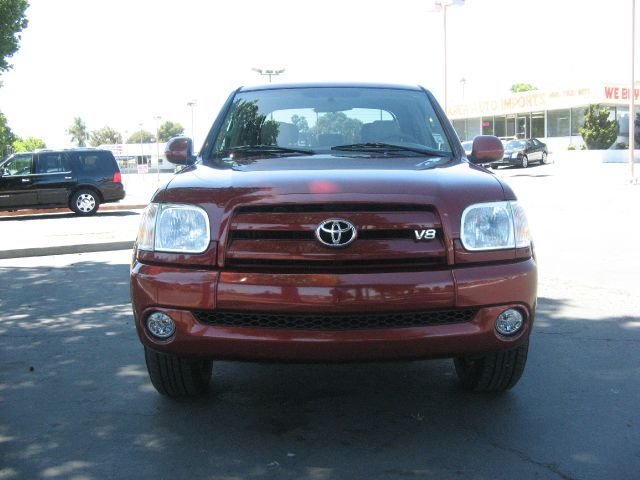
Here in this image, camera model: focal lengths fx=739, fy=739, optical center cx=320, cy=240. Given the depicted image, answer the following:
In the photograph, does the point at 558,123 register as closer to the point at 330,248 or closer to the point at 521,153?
the point at 521,153

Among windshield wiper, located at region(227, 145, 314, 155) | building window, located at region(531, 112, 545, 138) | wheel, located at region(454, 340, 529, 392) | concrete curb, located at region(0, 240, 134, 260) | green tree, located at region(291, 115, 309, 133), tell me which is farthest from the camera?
building window, located at region(531, 112, 545, 138)

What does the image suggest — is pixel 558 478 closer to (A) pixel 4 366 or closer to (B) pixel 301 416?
(B) pixel 301 416

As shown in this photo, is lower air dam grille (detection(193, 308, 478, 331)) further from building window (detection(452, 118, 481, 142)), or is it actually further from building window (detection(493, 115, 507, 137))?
building window (detection(452, 118, 481, 142))

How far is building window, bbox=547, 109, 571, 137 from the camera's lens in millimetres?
47250

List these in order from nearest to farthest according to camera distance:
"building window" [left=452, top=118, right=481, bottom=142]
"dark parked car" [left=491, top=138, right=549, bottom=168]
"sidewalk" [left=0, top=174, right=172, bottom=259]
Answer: "sidewalk" [left=0, top=174, right=172, bottom=259], "dark parked car" [left=491, top=138, right=549, bottom=168], "building window" [left=452, top=118, right=481, bottom=142]

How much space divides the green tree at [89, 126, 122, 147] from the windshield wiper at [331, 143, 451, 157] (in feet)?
549

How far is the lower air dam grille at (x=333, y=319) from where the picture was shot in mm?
3316

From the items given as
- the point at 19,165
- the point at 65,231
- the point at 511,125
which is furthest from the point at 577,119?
the point at 65,231

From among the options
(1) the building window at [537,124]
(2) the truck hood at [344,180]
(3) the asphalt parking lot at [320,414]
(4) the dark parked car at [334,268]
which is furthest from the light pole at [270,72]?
(4) the dark parked car at [334,268]

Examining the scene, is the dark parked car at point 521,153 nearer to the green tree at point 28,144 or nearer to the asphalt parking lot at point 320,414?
the asphalt parking lot at point 320,414

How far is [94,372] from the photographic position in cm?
471

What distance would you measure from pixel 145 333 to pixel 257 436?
73 centimetres

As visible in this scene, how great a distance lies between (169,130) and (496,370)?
163m

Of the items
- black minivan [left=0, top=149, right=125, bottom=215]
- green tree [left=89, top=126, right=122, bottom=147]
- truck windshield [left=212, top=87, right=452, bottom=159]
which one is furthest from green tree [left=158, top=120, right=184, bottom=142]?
truck windshield [left=212, top=87, right=452, bottom=159]
